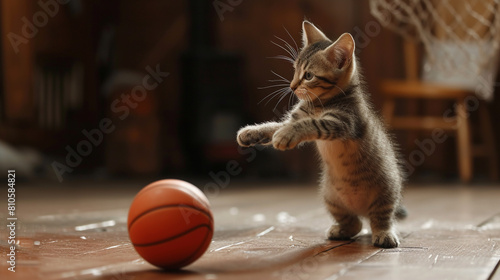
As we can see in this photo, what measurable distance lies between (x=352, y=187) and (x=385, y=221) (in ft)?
0.43

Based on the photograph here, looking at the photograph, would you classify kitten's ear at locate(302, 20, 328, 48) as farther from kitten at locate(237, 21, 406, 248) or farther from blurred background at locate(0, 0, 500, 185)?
blurred background at locate(0, 0, 500, 185)

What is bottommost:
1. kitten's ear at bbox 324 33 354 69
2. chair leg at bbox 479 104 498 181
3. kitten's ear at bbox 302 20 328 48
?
chair leg at bbox 479 104 498 181

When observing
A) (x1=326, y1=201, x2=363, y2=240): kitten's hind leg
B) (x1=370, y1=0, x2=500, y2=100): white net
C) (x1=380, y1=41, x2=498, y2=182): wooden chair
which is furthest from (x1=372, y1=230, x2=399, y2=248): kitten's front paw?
(x1=380, y1=41, x2=498, y2=182): wooden chair

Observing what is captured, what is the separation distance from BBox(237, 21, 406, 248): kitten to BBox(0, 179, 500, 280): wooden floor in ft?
0.38

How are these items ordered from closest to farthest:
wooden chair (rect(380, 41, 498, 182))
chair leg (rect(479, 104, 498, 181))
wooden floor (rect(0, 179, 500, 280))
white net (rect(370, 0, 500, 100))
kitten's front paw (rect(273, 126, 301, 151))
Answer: wooden floor (rect(0, 179, 500, 280)), kitten's front paw (rect(273, 126, 301, 151)), white net (rect(370, 0, 500, 100)), wooden chair (rect(380, 41, 498, 182)), chair leg (rect(479, 104, 498, 181))

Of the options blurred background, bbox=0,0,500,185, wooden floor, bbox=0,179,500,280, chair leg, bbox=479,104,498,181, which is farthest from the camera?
blurred background, bbox=0,0,500,185

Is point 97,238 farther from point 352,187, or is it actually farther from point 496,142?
point 496,142

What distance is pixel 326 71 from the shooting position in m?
1.63

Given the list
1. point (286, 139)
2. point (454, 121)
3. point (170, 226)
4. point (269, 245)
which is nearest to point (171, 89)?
point (454, 121)

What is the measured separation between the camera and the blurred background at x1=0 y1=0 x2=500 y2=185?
5.12m

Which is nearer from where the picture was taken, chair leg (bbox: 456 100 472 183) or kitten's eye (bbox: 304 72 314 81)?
kitten's eye (bbox: 304 72 314 81)

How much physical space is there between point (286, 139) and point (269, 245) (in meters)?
0.36

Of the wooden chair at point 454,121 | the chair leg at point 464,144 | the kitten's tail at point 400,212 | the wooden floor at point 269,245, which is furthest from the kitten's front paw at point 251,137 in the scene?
the chair leg at point 464,144

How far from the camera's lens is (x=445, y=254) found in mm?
1441
